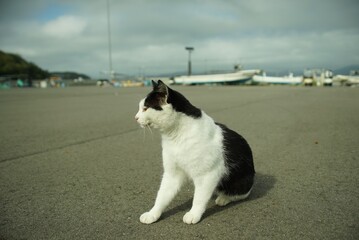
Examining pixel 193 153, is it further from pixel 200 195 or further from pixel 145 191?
pixel 145 191

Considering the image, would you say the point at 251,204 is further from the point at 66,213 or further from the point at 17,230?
the point at 17,230

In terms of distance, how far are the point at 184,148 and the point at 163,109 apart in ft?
1.30

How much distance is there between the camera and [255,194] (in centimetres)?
318

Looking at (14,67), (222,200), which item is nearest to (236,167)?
(222,200)

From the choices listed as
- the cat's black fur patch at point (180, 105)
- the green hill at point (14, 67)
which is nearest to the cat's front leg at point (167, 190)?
the cat's black fur patch at point (180, 105)

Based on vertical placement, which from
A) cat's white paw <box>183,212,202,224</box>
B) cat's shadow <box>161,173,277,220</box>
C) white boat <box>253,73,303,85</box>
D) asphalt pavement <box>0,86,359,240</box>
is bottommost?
cat's shadow <box>161,173,277,220</box>

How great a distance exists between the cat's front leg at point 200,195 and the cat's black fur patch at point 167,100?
0.58 m

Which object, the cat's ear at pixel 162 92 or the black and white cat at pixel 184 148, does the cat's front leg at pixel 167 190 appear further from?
the cat's ear at pixel 162 92

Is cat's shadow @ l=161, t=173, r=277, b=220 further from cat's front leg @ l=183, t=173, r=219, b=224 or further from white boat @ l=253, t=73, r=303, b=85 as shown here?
white boat @ l=253, t=73, r=303, b=85

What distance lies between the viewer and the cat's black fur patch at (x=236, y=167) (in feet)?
9.14

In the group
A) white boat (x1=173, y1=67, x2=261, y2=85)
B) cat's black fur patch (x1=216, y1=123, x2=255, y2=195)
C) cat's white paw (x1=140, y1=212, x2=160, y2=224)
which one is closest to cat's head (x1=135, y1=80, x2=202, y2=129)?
cat's black fur patch (x1=216, y1=123, x2=255, y2=195)

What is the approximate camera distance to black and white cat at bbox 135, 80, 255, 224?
2.49 meters

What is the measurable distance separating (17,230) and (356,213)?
3.04m

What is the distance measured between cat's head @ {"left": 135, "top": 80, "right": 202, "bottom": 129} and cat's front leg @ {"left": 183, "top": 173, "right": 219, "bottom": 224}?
56cm
